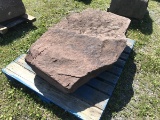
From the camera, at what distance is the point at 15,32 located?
509 cm

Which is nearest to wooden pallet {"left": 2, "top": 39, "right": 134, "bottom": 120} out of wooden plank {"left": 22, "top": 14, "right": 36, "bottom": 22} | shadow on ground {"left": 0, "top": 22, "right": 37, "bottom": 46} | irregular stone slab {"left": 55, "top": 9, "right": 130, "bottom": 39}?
irregular stone slab {"left": 55, "top": 9, "right": 130, "bottom": 39}

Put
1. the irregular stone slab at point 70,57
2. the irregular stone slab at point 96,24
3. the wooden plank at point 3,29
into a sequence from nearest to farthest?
the irregular stone slab at point 70,57 → the irregular stone slab at point 96,24 → the wooden plank at point 3,29

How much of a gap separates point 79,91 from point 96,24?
128 cm

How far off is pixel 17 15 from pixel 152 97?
11.8 feet

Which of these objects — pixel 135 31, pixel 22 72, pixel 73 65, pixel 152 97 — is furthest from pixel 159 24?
pixel 22 72

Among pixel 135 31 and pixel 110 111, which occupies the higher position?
pixel 135 31

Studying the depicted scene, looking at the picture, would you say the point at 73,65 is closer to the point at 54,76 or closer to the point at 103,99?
the point at 54,76

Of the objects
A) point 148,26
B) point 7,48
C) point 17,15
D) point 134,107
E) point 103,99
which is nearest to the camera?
point 103,99

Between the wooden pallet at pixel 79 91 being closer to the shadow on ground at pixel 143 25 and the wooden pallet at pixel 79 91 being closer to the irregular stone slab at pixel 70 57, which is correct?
the irregular stone slab at pixel 70 57

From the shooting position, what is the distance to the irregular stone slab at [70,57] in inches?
122

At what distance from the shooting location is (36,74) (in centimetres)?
370

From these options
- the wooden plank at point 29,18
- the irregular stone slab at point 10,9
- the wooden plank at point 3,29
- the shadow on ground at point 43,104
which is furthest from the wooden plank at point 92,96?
the irregular stone slab at point 10,9

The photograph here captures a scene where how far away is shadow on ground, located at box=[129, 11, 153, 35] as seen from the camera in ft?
17.7

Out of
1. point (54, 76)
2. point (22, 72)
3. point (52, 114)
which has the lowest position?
point (52, 114)
